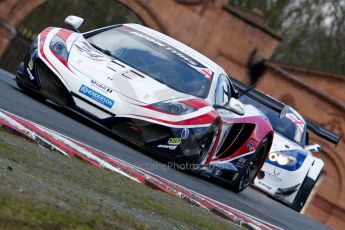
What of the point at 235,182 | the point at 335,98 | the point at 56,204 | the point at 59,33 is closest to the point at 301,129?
the point at 235,182

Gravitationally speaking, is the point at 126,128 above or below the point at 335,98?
below

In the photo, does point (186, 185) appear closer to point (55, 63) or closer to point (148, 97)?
point (148, 97)

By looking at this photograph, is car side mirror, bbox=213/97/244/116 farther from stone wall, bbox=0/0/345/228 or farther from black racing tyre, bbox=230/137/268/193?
stone wall, bbox=0/0/345/228

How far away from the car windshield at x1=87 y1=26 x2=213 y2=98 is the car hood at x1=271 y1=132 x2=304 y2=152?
5.23 meters

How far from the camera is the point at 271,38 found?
32531mm

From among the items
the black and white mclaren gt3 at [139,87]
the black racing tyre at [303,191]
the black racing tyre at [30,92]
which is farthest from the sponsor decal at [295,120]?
the black racing tyre at [30,92]

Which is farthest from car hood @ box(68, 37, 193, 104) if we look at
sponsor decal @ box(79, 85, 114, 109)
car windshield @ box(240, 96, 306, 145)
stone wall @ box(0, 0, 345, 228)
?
stone wall @ box(0, 0, 345, 228)

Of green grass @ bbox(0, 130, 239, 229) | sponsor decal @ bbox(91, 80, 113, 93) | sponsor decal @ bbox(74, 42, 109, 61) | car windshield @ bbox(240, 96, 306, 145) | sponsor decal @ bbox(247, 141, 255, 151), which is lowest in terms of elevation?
green grass @ bbox(0, 130, 239, 229)

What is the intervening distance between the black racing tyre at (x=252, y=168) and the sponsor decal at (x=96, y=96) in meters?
3.22

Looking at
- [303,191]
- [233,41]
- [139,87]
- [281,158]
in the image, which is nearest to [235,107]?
Answer: [139,87]

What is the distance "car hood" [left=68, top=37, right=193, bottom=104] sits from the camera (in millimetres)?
10695

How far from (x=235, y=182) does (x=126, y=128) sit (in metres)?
3.01

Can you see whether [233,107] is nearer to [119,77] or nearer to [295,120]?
[119,77]

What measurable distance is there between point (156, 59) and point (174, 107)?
1.12 m
